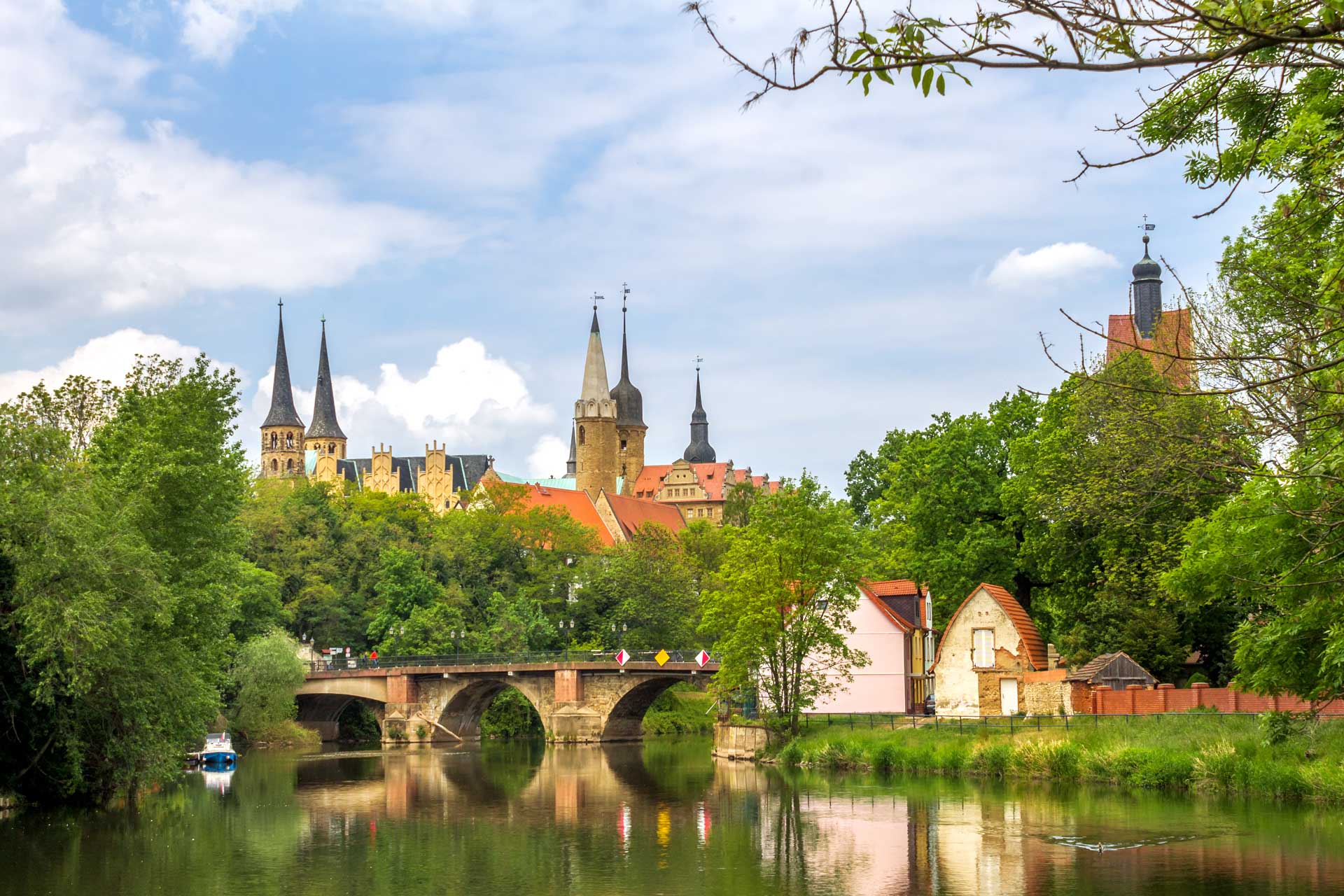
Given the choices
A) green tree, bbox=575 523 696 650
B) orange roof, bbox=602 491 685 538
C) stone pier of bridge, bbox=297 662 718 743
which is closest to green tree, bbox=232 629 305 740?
stone pier of bridge, bbox=297 662 718 743

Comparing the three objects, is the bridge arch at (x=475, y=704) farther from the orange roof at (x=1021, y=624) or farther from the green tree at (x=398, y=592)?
the orange roof at (x=1021, y=624)

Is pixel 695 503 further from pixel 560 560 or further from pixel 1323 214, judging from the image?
pixel 1323 214

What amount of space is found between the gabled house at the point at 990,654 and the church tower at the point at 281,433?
10338 centimetres

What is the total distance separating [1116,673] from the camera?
1502 inches

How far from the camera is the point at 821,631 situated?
43375 mm

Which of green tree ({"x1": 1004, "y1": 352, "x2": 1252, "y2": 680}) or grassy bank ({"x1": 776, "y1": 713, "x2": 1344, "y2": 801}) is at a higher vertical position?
green tree ({"x1": 1004, "y1": 352, "x2": 1252, "y2": 680})

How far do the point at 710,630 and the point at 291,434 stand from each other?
100611 millimetres

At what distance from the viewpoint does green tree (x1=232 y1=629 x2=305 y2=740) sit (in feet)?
196

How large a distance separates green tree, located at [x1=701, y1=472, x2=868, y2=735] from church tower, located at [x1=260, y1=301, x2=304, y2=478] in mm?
100280

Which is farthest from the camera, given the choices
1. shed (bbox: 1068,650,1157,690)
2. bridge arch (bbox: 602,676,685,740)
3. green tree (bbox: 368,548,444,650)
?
green tree (bbox: 368,548,444,650)

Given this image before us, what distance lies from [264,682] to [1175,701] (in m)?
37.7

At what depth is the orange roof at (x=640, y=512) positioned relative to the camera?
118438 mm

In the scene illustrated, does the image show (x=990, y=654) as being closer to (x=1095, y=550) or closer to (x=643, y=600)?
(x=1095, y=550)

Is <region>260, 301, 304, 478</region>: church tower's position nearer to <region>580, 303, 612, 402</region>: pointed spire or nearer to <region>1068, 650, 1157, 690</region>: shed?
<region>580, 303, 612, 402</region>: pointed spire
